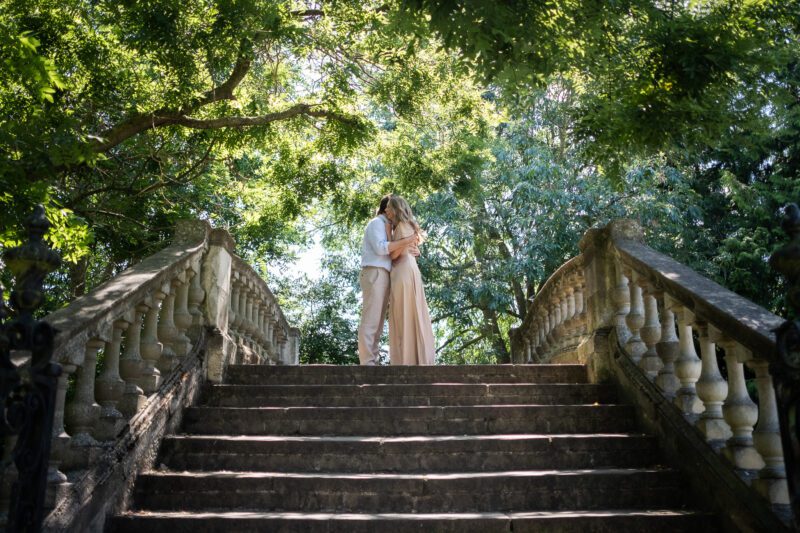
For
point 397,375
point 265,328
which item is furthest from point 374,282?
point 265,328

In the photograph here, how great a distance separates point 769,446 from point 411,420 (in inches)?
107

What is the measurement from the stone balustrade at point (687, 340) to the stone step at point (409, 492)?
0.64 metres

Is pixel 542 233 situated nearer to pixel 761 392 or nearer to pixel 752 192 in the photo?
pixel 752 192

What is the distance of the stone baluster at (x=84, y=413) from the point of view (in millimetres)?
4805

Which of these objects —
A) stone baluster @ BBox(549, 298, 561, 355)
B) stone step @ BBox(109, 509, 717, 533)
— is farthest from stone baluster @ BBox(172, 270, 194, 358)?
stone baluster @ BBox(549, 298, 561, 355)

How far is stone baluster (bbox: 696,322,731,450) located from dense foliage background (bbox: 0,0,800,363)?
1.45 meters

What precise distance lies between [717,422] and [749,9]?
2856 millimetres

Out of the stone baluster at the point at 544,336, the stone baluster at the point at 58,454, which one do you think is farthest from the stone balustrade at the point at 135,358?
the stone baluster at the point at 544,336

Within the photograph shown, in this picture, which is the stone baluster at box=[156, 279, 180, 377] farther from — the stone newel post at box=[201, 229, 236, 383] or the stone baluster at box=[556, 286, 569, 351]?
the stone baluster at box=[556, 286, 569, 351]

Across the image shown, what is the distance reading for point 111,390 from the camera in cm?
538

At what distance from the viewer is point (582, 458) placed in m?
5.81

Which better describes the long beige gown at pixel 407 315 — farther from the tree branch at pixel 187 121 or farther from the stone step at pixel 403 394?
the stone step at pixel 403 394

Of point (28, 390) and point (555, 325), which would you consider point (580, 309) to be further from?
point (28, 390)

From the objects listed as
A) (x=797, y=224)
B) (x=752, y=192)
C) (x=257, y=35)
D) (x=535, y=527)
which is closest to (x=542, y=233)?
(x=752, y=192)
